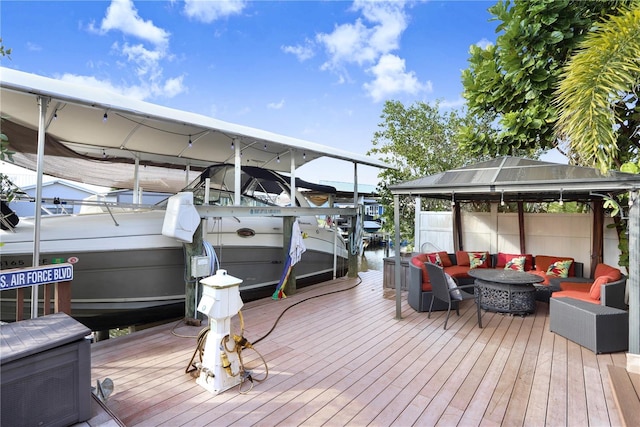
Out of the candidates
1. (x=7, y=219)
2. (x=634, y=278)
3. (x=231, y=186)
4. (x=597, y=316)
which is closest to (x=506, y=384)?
(x=597, y=316)

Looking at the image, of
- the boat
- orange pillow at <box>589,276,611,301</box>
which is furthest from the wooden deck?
orange pillow at <box>589,276,611,301</box>

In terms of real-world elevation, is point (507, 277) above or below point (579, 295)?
above

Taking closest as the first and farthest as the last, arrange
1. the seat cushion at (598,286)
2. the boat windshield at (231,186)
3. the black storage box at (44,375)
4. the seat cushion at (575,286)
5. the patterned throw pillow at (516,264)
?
1. the black storage box at (44,375)
2. the seat cushion at (598,286)
3. the seat cushion at (575,286)
4. the boat windshield at (231,186)
5. the patterned throw pillow at (516,264)

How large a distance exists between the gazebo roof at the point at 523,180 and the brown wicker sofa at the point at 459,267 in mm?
1323

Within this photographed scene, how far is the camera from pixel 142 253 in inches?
166

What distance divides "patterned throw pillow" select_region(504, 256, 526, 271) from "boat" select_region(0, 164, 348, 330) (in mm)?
4263

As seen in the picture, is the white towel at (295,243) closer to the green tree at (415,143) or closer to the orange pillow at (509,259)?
the orange pillow at (509,259)

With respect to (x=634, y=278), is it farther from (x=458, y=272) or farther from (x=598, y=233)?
(x=598, y=233)

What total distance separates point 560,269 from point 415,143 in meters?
6.22

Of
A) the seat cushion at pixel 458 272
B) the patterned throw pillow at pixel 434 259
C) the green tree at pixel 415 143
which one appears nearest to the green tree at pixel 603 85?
the seat cushion at pixel 458 272

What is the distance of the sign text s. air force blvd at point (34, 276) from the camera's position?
2227 millimetres

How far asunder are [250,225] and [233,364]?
3042 mm

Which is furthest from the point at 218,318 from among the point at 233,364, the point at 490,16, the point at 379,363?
the point at 490,16

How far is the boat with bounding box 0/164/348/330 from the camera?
3.75m
